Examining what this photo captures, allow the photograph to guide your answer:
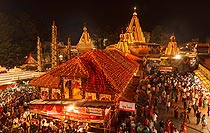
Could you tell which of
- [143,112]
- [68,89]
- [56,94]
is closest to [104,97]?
[68,89]

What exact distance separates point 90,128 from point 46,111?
258cm

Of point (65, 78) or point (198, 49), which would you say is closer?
point (65, 78)

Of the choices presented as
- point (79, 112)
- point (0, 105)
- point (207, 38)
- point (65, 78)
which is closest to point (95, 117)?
point (79, 112)

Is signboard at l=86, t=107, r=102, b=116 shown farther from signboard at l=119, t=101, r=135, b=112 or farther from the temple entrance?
the temple entrance

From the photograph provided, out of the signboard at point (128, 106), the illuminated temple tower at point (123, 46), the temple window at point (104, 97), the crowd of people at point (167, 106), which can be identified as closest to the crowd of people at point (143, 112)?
the crowd of people at point (167, 106)

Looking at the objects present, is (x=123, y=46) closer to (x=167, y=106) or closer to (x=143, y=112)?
(x=167, y=106)

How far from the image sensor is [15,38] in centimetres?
4344

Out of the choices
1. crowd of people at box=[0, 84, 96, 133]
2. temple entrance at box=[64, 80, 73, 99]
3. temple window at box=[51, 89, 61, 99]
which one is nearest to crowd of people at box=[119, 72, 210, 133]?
crowd of people at box=[0, 84, 96, 133]

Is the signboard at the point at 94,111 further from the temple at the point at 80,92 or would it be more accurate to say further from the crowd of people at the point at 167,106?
the crowd of people at the point at 167,106

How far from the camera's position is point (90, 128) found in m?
12.5

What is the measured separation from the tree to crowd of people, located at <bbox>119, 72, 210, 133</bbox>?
87.6 ft

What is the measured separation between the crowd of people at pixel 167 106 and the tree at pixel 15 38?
1052 inches

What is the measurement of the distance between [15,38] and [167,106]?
1369 inches

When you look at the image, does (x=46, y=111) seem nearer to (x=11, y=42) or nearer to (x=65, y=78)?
(x=65, y=78)
